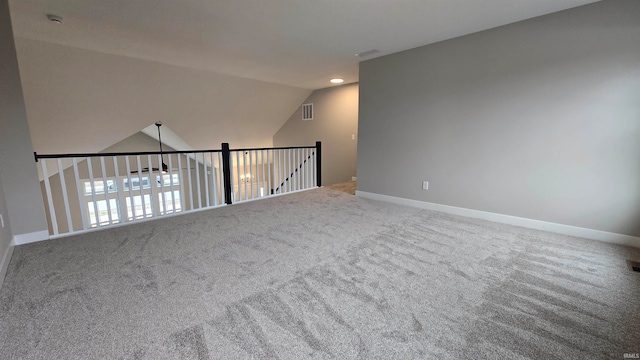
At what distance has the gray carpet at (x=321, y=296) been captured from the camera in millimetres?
1431

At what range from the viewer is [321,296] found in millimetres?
1857

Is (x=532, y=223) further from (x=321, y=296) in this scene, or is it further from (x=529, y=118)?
(x=321, y=296)

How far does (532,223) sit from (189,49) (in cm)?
507

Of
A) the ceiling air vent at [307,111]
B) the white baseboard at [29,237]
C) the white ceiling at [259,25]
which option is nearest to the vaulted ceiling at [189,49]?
the white ceiling at [259,25]

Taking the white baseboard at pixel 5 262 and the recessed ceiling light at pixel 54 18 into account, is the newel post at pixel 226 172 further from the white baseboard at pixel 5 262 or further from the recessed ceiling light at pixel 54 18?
the white baseboard at pixel 5 262

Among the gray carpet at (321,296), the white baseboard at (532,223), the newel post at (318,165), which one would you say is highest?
the newel post at (318,165)

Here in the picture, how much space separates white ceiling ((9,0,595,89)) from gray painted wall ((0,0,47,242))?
1.64 ft

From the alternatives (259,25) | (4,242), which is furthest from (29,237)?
(259,25)

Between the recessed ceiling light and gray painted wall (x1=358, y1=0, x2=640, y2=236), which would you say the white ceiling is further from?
gray painted wall (x1=358, y1=0, x2=640, y2=236)

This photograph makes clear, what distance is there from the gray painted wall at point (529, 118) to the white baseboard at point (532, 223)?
0.22 feet

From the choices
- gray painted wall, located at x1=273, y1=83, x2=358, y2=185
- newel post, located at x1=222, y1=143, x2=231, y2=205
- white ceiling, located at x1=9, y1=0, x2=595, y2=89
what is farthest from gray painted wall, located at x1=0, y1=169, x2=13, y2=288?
gray painted wall, located at x1=273, y1=83, x2=358, y2=185

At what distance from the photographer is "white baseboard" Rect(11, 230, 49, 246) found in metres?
2.71

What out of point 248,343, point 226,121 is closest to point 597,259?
point 248,343

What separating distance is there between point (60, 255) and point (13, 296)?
2.33 feet
